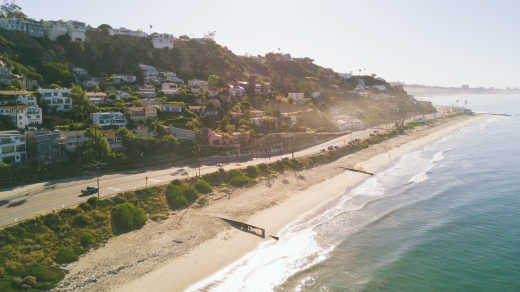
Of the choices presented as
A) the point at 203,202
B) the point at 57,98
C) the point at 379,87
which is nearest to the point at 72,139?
the point at 57,98

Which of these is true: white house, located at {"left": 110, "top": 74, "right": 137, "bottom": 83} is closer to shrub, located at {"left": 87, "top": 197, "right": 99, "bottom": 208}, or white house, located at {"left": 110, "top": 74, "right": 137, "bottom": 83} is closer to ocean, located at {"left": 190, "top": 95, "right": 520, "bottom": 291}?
shrub, located at {"left": 87, "top": 197, "right": 99, "bottom": 208}

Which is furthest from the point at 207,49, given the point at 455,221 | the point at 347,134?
the point at 455,221

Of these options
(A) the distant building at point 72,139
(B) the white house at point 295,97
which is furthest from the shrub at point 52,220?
(B) the white house at point 295,97

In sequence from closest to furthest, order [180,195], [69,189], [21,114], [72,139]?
1. [69,189]
2. [180,195]
3. [72,139]
4. [21,114]

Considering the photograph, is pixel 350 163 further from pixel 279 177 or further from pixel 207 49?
pixel 207 49

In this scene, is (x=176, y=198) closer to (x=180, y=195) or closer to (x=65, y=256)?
(x=180, y=195)

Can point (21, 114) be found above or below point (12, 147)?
above
